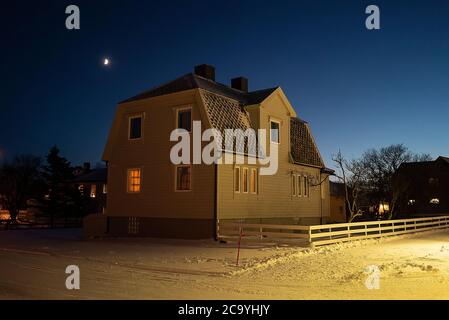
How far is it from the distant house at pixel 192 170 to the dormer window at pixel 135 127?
0.05 m

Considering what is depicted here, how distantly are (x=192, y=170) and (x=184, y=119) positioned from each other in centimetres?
272

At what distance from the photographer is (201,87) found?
23.2m

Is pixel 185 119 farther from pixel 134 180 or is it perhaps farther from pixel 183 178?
pixel 134 180

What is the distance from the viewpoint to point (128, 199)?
25062mm

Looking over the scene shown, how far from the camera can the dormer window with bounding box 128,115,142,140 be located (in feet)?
82.5

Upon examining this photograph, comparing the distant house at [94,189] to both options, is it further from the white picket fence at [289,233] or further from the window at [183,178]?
the white picket fence at [289,233]

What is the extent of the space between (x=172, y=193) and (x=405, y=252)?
439 inches

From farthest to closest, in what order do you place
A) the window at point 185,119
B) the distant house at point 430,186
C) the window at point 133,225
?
1. the distant house at point 430,186
2. the window at point 133,225
3. the window at point 185,119

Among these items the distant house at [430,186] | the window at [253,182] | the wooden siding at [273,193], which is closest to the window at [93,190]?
the wooden siding at [273,193]

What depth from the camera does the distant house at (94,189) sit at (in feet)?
162

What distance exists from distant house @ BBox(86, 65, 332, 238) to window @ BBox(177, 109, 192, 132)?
5 cm

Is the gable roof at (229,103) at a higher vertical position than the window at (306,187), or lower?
higher
